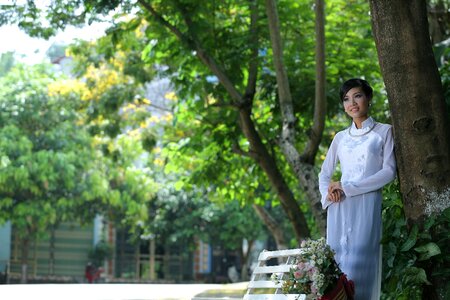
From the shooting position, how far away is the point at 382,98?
13.0 m

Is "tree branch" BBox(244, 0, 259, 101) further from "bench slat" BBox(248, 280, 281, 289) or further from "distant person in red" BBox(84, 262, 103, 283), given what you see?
"distant person in red" BBox(84, 262, 103, 283)

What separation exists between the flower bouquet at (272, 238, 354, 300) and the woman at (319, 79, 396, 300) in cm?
17

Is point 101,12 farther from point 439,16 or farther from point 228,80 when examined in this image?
point 439,16

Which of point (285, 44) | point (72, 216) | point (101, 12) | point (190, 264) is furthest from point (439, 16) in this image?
point (190, 264)

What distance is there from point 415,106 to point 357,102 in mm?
386

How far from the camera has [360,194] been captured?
4977 millimetres

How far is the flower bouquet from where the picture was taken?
4.58 m

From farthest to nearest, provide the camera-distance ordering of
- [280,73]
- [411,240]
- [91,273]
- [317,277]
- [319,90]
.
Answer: [91,273]
[280,73]
[319,90]
[411,240]
[317,277]

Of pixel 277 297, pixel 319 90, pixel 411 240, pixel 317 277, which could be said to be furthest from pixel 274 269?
pixel 319 90

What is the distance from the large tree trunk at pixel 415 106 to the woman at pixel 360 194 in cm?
15

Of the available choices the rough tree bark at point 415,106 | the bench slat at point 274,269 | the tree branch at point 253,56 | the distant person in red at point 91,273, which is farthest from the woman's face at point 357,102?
the distant person in red at point 91,273

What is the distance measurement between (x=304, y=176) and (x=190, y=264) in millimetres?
32057

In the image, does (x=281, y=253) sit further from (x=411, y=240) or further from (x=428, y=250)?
(x=428, y=250)

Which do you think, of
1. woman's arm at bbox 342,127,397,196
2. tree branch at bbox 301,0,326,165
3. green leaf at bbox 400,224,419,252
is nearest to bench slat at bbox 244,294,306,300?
woman's arm at bbox 342,127,397,196
